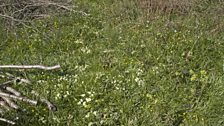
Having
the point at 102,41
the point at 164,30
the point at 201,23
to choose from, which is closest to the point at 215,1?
the point at 201,23

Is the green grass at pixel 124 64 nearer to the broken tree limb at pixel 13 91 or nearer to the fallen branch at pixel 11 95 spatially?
the fallen branch at pixel 11 95

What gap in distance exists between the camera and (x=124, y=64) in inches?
180

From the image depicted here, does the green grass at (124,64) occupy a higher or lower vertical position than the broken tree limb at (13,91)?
lower

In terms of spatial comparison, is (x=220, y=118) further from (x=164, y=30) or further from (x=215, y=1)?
(x=215, y=1)

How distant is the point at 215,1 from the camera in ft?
20.7

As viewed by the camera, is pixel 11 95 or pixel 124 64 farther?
pixel 124 64

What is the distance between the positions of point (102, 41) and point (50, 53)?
0.71 meters

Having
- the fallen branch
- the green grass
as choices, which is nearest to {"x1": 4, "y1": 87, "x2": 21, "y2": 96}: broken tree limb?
the fallen branch

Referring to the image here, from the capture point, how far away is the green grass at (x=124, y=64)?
3748mm

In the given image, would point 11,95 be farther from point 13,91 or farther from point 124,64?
point 124,64

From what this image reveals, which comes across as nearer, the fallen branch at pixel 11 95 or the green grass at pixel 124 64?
the fallen branch at pixel 11 95

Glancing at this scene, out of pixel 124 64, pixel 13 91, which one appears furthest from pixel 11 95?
pixel 124 64

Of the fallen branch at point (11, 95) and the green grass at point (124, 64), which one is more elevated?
the fallen branch at point (11, 95)

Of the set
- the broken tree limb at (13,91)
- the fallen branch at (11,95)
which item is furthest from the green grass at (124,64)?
the broken tree limb at (13,91)
